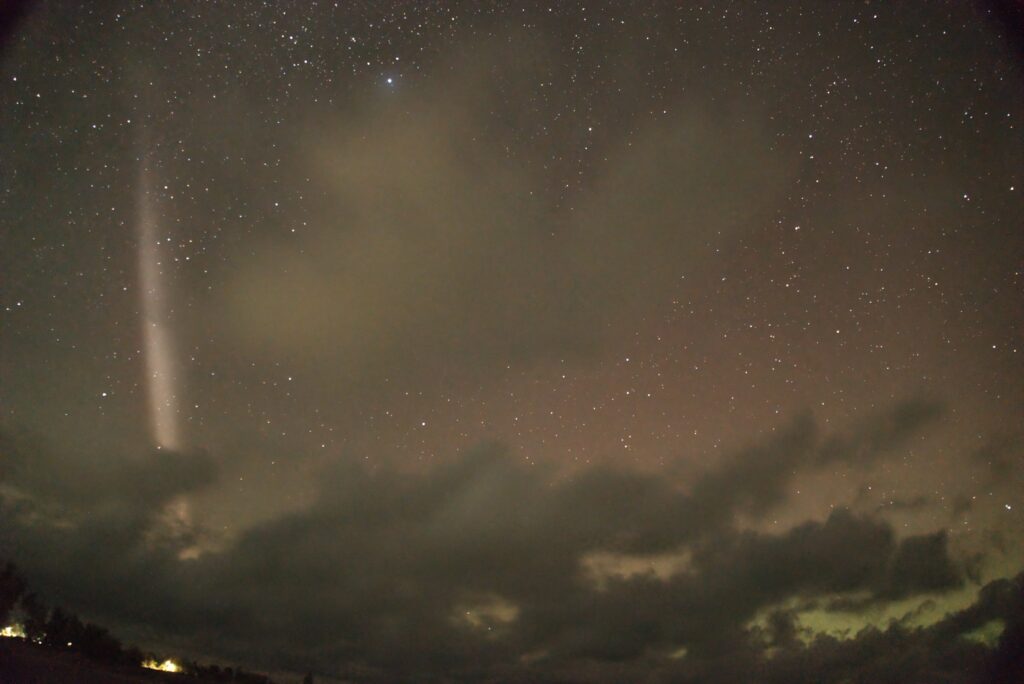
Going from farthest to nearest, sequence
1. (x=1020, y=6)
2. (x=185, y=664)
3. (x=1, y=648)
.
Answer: (x=185, y=664) → (x=1, y=648) → (x=1020, y=6)

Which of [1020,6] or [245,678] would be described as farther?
[245,678]

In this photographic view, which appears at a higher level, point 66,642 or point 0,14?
point 0,14

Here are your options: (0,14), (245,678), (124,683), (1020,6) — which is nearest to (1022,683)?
(1020,6)

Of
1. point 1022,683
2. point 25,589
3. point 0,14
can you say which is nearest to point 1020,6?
point 0,14

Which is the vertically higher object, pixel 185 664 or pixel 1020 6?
pixel 1020 6

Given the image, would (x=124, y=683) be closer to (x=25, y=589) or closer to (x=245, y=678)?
(x=25, y=589)

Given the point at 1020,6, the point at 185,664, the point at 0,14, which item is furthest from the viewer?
the point at 185,664

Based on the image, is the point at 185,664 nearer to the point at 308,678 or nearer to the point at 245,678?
the point at 245,678

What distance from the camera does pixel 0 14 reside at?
4.96m

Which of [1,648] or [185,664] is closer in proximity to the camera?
[1,648]

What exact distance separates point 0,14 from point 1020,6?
7152mm

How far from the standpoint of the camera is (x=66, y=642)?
49250mm

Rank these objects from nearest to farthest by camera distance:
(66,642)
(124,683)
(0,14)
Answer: (0,14) → (124,683) → (66,642)

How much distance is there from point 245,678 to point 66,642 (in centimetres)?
1328
